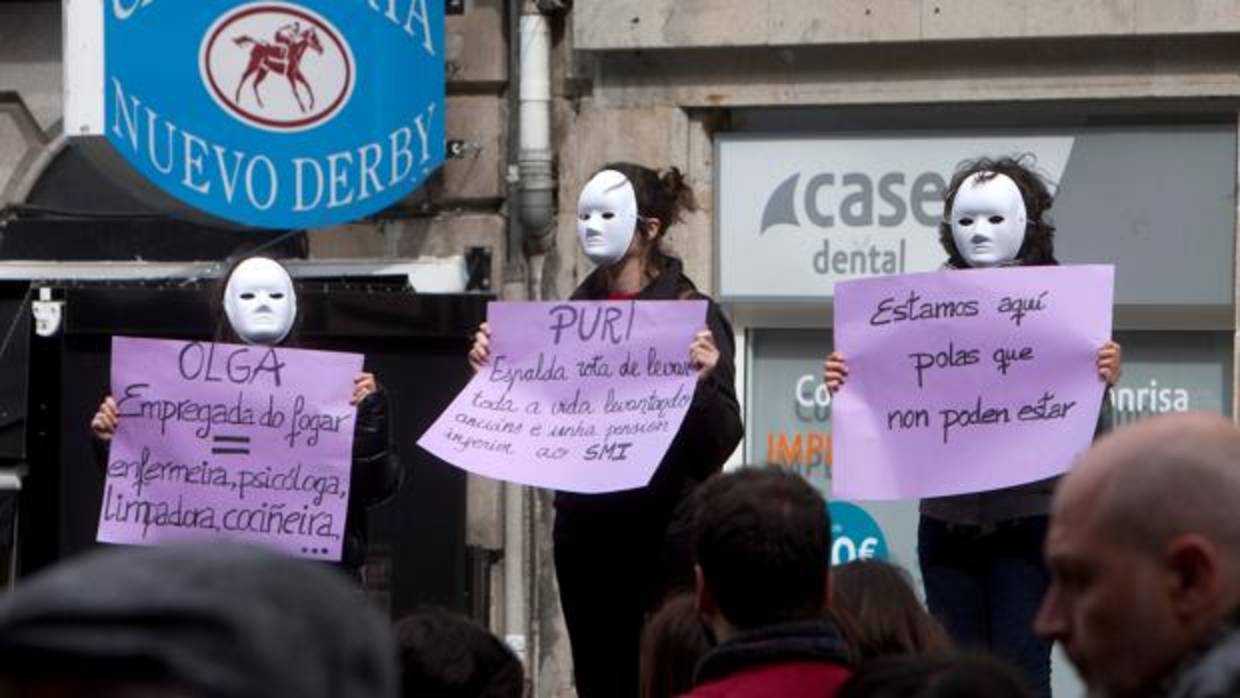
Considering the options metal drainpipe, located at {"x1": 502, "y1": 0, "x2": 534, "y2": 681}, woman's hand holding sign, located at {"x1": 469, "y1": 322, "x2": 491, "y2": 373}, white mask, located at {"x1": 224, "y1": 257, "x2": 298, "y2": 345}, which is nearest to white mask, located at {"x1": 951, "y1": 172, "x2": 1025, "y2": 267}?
woman's hand holding sign, located at {"x1": 469, "y1": 322, "x2": 491, "y2": 373}

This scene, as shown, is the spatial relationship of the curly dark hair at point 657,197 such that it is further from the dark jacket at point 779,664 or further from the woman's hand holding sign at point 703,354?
the dark jacket at point 779,664

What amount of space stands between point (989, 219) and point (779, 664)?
234 centimetres

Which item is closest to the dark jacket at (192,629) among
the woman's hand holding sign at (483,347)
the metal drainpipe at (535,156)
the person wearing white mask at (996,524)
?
the person wearing white mask at (996,524)

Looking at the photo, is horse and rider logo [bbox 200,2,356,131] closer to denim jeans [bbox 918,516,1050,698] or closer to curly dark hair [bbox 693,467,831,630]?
denim jeans [bbox 918,516,1050,698]

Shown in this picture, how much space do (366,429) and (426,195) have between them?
3142 mm

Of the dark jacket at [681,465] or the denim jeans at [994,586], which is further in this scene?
the dark jacket at [681,465]

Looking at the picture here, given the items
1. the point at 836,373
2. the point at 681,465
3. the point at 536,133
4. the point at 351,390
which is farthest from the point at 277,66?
the point at 836,373

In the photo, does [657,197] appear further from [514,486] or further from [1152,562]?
[1152,562]

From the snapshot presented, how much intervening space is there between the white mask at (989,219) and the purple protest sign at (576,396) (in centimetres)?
62

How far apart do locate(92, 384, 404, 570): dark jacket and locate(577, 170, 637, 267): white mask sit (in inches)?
30.8

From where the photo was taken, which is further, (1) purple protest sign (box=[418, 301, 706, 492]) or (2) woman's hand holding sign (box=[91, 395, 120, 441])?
(2) woman's hand holding sign (box=[91, 395, 120, 441])

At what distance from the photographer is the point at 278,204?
8.59m

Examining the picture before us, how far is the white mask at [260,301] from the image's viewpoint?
628 centimetres

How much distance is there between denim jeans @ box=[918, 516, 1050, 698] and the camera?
17.3ft
